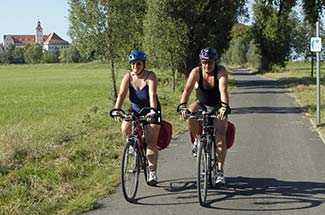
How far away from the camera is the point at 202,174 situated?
6.48m

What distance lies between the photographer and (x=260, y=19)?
Answer: 60.2m

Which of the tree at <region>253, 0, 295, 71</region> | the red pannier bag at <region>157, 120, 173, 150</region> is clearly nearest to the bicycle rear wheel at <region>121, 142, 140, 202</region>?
the red pannier bag at <region>157, 120, 173, 150</region>

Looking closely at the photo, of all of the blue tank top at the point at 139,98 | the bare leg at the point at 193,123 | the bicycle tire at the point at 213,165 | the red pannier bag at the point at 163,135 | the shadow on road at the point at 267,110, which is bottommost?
the shadow on road at the point at 267,110

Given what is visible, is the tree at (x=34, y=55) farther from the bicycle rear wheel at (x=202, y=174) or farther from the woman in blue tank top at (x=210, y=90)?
the bicycle rear wheel at (x=202, y=174)

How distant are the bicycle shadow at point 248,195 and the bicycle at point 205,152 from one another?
0.19 meters

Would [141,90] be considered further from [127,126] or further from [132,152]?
A: [132,152]

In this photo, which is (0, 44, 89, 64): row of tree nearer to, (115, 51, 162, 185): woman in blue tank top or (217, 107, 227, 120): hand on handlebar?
(115, 51, 162, 185): woman in blue tank top

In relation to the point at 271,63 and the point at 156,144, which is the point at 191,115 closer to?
the point at 156,144

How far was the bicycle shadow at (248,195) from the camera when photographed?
6312 millimetres

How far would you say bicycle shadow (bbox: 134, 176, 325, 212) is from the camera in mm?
6312

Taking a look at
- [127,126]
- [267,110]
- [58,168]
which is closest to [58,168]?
[58,168]

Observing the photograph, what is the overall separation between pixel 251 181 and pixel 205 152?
131 cm

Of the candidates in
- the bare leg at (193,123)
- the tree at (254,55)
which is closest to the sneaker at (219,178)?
the bare leg at (193,123)

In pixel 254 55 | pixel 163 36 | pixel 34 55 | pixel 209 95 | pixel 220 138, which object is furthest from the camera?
pixel 34 55
